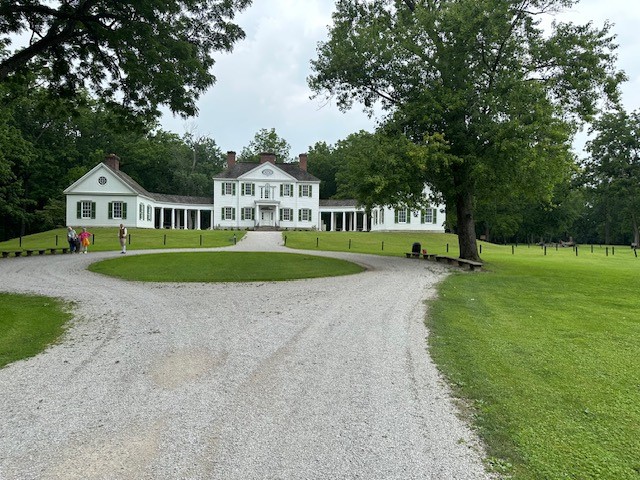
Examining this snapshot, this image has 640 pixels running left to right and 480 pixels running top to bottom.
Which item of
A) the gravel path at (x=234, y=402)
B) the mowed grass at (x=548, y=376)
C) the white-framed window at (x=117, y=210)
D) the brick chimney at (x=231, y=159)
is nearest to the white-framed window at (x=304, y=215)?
the brick chimney at (x=231, y=159)

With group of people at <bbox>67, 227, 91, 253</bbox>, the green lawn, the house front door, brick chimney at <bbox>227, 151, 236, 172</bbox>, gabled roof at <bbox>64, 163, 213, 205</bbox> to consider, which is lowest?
the green lawn

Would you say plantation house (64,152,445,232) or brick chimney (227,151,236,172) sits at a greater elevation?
brick chimney (227,151,236,172)

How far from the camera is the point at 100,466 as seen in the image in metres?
3.04

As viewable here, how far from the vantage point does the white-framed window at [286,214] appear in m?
49.2

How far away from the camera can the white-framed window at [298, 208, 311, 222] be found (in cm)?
4962

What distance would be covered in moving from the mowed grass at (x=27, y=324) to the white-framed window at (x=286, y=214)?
3918 centimetres

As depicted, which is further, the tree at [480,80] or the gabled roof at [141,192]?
the gabled roof at [141,192]

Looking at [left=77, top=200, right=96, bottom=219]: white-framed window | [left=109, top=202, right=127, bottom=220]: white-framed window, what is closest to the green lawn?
[left=109, top=202, right=127, bottom=220]: white-framed window

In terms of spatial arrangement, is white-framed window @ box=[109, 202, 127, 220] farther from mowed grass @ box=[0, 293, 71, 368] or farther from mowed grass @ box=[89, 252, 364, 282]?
mowed grass @ box=[0, 293, 71, 368]

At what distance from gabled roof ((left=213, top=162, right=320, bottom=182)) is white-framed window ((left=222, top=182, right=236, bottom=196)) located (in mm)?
829

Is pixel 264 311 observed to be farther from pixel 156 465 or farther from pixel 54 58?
pixel 54 58

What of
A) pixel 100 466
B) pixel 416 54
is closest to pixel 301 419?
pixel 100 466

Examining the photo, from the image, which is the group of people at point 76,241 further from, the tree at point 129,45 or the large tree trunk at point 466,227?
the large tree trunk at point 466,227

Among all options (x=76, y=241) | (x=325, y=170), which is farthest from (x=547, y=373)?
(x=325, y=170)
